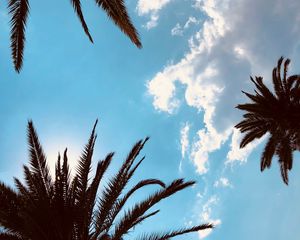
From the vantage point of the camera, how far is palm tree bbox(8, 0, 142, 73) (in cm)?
793

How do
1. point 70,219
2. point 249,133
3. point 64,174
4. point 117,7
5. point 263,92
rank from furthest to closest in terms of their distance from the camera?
1. point 249,133
2. point 263,92
3. point 64,174
4. point 70,219
5. point 117,7

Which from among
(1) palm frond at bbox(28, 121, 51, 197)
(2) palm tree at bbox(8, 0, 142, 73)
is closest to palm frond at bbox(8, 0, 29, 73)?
(2) palm tree at bbox(8, 0, 142, 73)

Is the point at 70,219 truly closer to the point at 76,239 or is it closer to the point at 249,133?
the point at 76,239

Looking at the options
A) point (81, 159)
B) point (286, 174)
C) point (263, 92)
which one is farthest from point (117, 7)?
point (286, 174)

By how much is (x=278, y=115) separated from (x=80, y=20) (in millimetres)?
15631

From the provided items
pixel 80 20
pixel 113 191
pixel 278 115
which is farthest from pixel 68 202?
pixel 278 115

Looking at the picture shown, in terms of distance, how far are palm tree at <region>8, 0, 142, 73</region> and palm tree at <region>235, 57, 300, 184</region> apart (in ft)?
46.8

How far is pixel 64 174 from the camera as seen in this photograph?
9.59 metres

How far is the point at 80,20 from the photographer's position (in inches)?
334

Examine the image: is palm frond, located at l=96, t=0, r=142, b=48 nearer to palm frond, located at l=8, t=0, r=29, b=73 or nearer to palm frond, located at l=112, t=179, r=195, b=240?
palm frond, located at l=8, t=0, r=29, b=73

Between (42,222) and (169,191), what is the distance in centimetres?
322

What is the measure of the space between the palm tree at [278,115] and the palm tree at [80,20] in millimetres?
14259

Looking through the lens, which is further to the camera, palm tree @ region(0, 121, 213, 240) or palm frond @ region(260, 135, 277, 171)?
palm frond @ region(260, 135, 277, 171)

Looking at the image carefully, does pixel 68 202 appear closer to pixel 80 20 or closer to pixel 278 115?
pixel 80 20
